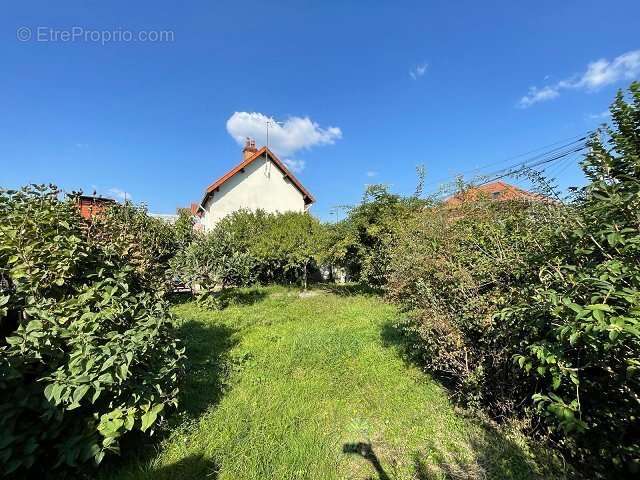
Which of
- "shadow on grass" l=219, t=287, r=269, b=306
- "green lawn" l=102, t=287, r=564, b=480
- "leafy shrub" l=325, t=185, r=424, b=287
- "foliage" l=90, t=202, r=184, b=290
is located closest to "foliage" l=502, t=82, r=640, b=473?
"green lawn" l=102, t=287, r=564, b=480

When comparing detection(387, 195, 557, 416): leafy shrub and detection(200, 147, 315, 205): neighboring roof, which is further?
detection(200, 147, 315, 205): neighboring roof

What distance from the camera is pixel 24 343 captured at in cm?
230

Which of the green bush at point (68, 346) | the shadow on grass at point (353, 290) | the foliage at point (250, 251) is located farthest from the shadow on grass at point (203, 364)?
the shadow on grass at point (353, 290)

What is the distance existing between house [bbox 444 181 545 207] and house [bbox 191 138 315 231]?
12907 millimetres

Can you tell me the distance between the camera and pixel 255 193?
18656 mm

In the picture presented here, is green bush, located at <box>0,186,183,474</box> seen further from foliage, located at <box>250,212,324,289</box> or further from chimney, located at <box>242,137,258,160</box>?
chimney, located at <box>242,137,258,160</box>

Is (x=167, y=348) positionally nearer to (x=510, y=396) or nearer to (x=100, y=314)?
(x=100, y=314)

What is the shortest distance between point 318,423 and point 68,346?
246 cm

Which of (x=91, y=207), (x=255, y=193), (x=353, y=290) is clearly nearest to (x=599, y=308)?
(x=91, y=207)

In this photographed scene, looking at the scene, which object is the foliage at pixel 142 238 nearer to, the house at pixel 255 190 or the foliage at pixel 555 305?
the foliage at pixel 555 305

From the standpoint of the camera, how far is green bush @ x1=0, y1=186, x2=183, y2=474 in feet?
7.23

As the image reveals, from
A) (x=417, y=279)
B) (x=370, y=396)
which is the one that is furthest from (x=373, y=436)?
(x=417, y=279)

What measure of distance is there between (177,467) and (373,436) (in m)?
1.84

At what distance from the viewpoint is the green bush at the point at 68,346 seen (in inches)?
86.7
